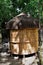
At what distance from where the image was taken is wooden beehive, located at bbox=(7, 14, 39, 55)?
33.8 ft

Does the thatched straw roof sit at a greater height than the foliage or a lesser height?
lesser

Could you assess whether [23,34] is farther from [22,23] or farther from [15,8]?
[15,8]

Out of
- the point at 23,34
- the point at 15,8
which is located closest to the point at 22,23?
the point at 23,34

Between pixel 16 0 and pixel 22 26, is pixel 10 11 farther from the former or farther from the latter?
pixel 22 26

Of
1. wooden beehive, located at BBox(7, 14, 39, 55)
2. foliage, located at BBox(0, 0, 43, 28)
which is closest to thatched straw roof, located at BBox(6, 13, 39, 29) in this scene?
wooden beehive, located at BBox(7, 14, 39, 55)

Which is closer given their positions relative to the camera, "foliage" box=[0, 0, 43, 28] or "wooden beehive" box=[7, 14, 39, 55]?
"wooden beehive" box=[7, 14, 39, 55]

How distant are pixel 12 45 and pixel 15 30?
3.19 feet

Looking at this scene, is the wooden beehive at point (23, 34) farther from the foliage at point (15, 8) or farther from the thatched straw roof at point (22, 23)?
the foliage at point (15, 8)

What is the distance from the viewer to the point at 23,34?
10406 mm

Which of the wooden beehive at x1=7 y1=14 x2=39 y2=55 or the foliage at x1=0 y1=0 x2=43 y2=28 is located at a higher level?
the foliage at x1=0 y1=0 x2=43 y2=28

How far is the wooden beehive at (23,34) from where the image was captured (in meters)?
10.3

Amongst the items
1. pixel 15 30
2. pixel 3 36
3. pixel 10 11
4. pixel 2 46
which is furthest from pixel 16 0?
pixel 15 30

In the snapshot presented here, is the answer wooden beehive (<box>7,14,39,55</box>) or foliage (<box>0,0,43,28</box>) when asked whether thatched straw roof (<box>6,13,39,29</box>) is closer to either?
wooden beehive (<box>7,14,39,55</box>)

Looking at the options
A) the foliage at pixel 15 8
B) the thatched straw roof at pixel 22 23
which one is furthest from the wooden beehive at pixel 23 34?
the foliage at pixel 15 8
